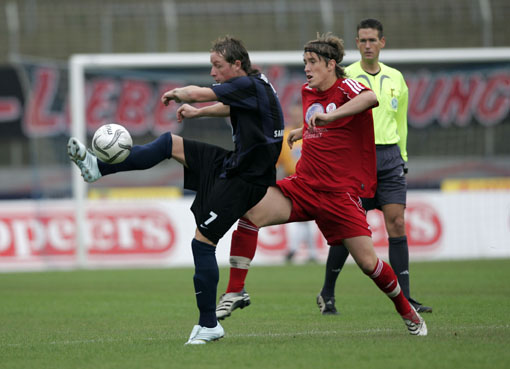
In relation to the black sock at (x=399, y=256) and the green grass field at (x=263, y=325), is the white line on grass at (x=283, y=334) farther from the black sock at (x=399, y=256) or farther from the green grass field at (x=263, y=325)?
the black sock at (x=399, y=256)

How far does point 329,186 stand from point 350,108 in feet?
2.13

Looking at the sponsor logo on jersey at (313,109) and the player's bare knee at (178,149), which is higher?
the sponsor logo on jersey at (313,109)

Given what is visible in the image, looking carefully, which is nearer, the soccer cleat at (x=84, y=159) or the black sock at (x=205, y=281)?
the black sock at (x=205, y=281)

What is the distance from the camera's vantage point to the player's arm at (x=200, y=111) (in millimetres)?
5652

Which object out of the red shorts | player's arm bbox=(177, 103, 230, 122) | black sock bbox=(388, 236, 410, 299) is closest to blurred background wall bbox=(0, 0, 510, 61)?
black sock bbox=(388, 236, 410, 299)

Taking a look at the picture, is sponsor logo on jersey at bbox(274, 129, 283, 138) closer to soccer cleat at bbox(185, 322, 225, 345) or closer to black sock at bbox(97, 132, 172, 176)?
black sock at bbox(97, 132, 172, 176)

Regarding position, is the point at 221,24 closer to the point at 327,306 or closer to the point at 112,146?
the point at 327,306

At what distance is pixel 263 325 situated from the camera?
23.3 ft

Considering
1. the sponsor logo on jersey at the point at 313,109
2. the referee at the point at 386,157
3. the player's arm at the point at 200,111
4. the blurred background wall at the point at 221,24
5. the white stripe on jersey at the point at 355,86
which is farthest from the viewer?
the blurred background wall at the point at 221,24

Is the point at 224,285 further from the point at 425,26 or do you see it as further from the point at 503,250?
the point at 425,26

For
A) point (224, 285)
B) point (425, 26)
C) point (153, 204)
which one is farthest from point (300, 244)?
point (425, 26)

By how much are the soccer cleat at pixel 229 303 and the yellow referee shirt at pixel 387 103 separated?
242 cm

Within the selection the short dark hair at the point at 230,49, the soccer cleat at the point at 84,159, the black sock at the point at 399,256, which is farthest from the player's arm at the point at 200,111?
the black sock at the point at 399,256

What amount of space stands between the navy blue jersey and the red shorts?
43 centimetres
